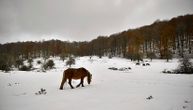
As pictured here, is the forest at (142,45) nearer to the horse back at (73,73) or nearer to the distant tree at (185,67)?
the distant tree at (185,67)

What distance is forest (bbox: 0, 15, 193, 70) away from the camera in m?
69.4

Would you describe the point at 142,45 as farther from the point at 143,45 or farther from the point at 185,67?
the point at 185,67

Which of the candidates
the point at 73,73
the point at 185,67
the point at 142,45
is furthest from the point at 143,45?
the point at 73,73

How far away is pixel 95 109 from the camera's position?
22.1ft

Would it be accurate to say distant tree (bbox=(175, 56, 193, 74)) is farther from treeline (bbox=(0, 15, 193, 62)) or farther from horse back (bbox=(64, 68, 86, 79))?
horse back (bbox=(64, 68, 86, 79))

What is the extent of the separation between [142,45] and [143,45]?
10.8 metres

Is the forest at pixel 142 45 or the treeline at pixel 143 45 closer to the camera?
the forest at pixel 142 45

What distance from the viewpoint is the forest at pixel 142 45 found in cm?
6944

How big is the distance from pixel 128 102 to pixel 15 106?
429 cm

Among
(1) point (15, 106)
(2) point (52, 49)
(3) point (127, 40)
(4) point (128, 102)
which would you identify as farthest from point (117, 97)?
(2) point (52, 49)

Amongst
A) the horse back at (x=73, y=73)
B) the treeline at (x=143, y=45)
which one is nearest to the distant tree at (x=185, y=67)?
the treeline at (x=143, y=45)

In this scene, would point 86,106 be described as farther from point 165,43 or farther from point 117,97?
point 165,43

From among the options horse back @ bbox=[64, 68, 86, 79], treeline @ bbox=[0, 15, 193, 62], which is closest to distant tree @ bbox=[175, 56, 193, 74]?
treeline @ bbox=[0, 15, 193, 62]

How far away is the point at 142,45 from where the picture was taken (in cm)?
10125
